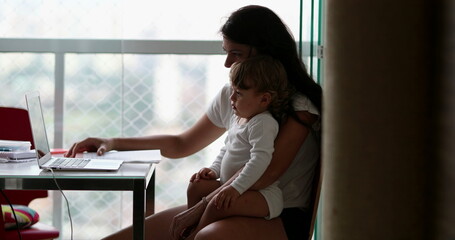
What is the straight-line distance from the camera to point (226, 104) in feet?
7.18

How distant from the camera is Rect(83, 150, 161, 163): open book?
2.07 meters

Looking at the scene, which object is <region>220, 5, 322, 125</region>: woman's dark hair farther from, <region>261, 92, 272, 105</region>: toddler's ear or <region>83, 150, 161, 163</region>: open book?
<region>83, 150, 161, 163</region>: open book

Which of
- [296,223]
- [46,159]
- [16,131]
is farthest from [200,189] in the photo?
[16,131]

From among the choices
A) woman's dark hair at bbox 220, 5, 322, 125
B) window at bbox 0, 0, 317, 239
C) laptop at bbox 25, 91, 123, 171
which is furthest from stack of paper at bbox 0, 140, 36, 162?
window at bbox 0, 0, 317, 239

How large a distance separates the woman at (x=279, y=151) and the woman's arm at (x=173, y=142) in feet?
0.97

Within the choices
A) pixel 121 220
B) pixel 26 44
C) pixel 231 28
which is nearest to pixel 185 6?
pixel 26 44

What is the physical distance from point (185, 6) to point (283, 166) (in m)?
1.73

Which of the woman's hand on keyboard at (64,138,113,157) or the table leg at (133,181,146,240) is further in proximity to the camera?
the woman's hand on keyboard at (64,138,113,157)

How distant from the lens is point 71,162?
1946 mm

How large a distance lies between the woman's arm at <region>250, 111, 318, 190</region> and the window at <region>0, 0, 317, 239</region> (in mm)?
1592

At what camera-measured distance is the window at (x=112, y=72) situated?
3.36m

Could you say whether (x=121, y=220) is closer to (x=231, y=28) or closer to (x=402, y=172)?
(x=231, y=28)

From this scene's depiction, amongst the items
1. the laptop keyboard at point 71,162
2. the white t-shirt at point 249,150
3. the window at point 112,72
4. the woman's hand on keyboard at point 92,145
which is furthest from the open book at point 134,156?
the window at point 112,72

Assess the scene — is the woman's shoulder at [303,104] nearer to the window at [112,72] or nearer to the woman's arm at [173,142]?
the woman's arm at [173,142]
